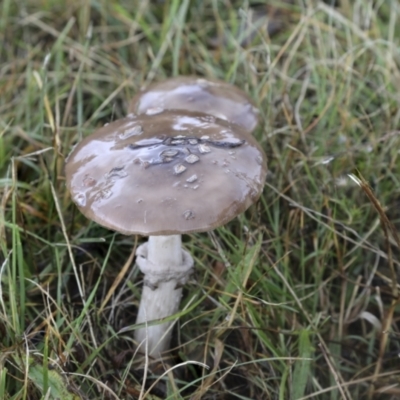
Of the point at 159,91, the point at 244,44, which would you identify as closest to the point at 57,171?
the point at 159,91

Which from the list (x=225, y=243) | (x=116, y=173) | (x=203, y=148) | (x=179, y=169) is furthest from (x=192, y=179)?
(x=225, y=243)

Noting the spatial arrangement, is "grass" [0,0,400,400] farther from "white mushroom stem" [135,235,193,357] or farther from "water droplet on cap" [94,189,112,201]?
"water droplet on cap" [94,189,112,201]

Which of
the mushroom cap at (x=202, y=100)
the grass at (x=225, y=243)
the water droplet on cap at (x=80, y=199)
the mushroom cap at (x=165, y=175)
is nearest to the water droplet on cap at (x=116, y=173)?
the mushroom cap at (x=165, y=175)

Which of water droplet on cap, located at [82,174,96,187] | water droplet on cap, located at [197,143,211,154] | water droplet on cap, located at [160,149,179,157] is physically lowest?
water droplet on cap, located at [82,174,96,187]

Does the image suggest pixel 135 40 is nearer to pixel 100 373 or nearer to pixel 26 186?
pixel 26 186

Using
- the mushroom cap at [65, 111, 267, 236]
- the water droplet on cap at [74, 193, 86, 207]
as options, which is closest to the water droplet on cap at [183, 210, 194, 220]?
the mushroom cap at [65, 111, 267, 236]

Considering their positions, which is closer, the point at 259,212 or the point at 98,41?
the point at 259,212
